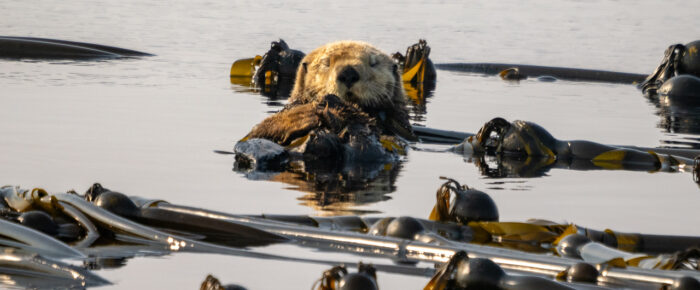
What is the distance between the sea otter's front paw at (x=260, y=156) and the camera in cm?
638

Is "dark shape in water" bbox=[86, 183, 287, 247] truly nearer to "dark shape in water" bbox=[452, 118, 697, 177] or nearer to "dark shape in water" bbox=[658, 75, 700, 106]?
"dark shape in water" bbox=[452, 118, 697, 177]

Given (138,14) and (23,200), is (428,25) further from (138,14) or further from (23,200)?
(23,200)

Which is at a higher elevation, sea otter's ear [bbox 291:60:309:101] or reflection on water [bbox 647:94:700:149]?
sea otter's ear [bbox 291:60:309:101]

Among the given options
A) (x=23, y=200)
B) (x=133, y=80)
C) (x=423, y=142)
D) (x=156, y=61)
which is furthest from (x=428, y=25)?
(x=23, y=200)

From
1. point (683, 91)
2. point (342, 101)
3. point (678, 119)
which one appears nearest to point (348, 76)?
point (342, 101)

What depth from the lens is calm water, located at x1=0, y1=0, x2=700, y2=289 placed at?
16.7 ft

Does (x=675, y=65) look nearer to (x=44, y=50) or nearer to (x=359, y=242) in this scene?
(x=44, y=50)

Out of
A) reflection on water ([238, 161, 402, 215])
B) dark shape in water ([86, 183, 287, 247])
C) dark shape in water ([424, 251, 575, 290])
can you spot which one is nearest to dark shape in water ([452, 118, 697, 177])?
reflection on water ([238, 161, 402, 215])

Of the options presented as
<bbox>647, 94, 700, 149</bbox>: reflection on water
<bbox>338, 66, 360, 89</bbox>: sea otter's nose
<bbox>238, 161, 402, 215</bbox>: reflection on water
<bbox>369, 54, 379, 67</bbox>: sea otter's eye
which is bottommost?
<bbox>238, 161, 402, 215</bbox>: reflection on water

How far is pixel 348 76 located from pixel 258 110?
300cm

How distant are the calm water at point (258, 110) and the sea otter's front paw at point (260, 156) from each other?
11 cm

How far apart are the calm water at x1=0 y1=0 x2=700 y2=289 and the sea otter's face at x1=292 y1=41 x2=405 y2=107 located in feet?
1.54

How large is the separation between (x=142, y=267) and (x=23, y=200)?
984 millimetres

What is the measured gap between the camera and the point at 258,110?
9.72 meters
